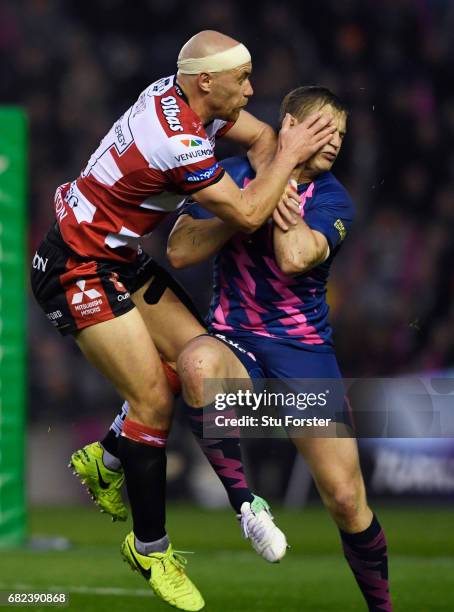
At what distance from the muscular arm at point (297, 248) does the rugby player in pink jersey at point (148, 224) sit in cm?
16

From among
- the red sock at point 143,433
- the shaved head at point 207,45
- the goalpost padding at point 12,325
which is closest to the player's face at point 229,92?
the shaved head at point 207,45

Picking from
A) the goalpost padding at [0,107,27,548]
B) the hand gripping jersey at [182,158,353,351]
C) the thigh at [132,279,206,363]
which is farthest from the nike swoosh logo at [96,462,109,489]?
the goalpost padding at [0,107,27,548]

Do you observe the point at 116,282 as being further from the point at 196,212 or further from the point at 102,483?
the point at 102,483

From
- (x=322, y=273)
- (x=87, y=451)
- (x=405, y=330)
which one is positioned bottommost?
(x=405, y=330)

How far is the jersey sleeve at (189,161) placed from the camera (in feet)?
18.9

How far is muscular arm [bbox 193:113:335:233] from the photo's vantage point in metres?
5.80

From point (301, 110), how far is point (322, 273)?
78 cm

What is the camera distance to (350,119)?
13055mm

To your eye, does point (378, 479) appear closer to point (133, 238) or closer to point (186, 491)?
point (186, 491)

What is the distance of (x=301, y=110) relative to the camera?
242 inches

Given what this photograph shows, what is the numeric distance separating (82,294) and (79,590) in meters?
2.43

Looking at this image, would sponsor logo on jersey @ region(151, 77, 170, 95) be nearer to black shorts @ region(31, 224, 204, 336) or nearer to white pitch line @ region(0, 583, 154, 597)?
black shorts @ region(31, 224, 204, 336)

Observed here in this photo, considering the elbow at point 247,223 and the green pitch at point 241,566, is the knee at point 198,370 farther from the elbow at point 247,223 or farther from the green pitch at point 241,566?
the green pitch at point 241,566

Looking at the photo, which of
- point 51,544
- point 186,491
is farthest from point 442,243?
point 51,544
